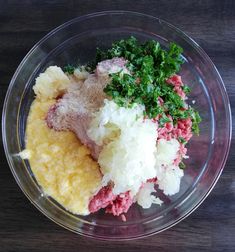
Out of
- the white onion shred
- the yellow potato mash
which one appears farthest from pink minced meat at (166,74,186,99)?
the yellow potato mash

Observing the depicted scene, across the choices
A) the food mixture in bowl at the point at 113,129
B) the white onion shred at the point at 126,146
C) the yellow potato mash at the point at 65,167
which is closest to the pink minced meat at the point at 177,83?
the food mixture in bowl at the point at 113,129

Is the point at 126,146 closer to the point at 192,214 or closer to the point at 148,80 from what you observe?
the point at 148,80

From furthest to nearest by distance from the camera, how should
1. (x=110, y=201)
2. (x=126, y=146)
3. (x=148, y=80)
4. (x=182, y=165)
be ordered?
(x=182, y=165)
(x=110, y=201)
(x=148, y=80)
(x=126, y=146)

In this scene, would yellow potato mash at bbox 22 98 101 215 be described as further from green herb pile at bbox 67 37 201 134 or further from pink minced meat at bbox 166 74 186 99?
pink minced meat at bbox 166 74 186 99

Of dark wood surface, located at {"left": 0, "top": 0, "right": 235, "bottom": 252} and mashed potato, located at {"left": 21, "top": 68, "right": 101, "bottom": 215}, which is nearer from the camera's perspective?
mashed potato, located at {"left": 21, "top": 68, "right": 101, "bottom": 215}

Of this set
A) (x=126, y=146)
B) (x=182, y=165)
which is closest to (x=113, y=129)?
(x=126, y=146)

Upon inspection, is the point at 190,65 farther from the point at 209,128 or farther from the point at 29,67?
the point at 29,67
